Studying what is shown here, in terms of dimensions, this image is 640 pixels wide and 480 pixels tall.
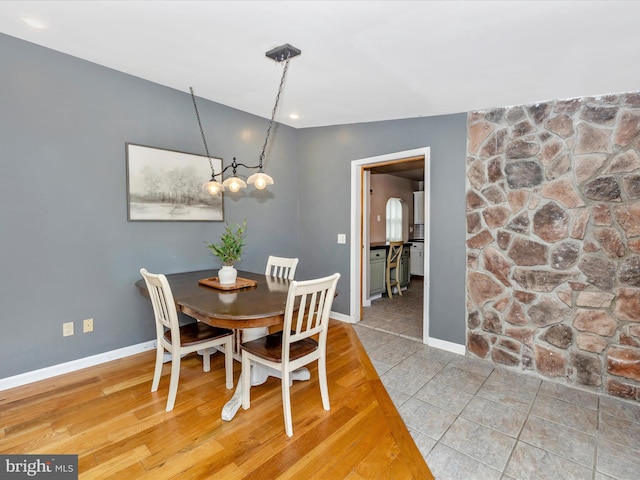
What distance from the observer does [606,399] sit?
7.80ft

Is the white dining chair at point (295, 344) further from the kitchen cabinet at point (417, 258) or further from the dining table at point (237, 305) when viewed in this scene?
the kitchen cabinet at point (417, 258)

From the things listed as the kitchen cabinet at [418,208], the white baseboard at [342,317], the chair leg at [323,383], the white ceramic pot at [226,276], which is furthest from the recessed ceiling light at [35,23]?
the kitchen cabinet at [418,208]

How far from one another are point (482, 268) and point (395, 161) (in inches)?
59.2

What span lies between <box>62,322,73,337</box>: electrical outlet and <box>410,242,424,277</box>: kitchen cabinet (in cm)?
624

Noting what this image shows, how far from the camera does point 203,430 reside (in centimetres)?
196

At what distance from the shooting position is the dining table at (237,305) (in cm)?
188

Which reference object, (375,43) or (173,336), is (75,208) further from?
(375,43)

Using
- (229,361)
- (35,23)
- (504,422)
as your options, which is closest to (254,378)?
(229,361)

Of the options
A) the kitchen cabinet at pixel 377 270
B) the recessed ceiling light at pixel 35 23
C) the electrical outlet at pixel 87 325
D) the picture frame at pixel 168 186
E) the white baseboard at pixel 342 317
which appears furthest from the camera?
the kitchen cabinet at pixel 377 270

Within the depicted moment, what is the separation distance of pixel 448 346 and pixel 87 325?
11.3 feet

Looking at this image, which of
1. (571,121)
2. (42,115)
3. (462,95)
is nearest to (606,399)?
(571,121)

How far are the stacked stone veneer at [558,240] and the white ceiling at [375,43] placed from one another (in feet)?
0.89

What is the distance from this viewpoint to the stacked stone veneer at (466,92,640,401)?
2.36m

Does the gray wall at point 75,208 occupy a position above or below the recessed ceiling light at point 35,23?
below
